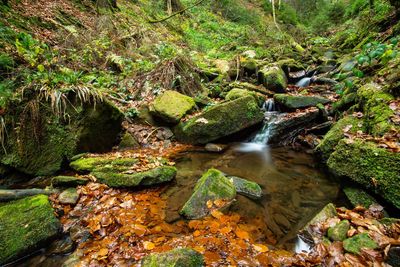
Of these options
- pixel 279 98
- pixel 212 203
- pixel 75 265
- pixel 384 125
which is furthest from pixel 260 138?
pixel 75 265

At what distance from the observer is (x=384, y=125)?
3615 mm

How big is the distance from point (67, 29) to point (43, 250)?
24.0 ft

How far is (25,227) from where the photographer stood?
2.57 m

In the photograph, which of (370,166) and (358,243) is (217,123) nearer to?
(370,166)

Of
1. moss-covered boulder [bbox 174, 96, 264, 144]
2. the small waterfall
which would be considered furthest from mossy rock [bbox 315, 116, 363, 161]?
the small waterfall

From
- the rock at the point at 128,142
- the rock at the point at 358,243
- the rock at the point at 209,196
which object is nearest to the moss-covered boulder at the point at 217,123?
the rock at the point at 128,142

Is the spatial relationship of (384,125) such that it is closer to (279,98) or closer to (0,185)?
(279,98)

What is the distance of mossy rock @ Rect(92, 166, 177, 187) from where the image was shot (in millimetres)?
3686

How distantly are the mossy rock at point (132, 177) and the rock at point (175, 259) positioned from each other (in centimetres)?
154

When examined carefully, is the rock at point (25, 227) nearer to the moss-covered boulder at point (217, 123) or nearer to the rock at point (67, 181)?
the rock at point (67, 181)

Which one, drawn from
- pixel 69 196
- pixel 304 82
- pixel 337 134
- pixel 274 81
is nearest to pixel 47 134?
pixel 69 196

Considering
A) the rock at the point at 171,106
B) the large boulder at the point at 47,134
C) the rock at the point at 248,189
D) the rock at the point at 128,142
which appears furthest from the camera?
the rock at the point at 171,106

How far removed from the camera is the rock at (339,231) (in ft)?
7.81

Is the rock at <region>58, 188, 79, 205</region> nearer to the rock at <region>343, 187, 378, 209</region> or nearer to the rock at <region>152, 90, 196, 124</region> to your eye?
the rock at <region>152, 90, 196, 124</region>
